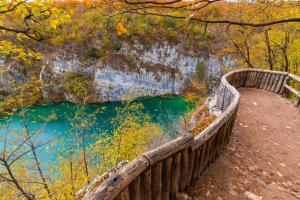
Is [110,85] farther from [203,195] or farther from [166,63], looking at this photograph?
[203,195]

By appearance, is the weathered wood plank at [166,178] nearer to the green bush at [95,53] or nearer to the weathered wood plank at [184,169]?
the weathered wood plank at [184,169]

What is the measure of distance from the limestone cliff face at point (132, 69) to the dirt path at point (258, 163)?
32.0m

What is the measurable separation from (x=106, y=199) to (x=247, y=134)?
515 cm

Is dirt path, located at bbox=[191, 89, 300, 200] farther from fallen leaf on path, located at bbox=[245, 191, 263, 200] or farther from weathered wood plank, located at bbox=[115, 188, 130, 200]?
weathered wood plank, located at bbox=[115, 188, 130, 200]

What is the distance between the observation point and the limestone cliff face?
38812mm

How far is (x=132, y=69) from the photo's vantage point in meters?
40.3

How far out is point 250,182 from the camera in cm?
384

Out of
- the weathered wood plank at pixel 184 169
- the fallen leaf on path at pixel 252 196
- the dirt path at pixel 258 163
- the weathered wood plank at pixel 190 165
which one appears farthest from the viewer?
the dirt path at pixel 258 163

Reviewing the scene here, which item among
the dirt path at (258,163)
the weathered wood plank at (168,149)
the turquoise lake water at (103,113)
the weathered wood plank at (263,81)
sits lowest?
the turquoise lake water at (103,113)

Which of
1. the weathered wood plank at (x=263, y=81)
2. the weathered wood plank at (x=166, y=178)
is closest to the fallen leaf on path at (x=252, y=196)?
the weathered wood plank at (x=166, y=178)

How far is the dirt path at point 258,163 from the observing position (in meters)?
3.57

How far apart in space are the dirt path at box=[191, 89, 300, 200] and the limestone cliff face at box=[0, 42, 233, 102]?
32.0m

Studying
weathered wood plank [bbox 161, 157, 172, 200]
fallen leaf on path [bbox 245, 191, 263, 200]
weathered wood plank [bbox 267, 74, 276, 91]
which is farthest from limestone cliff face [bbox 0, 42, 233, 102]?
weathered wood plank [bbox 161, 157, 172, 200]

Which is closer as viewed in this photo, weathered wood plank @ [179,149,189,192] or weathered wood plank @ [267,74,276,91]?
weathered wood plank @ [179,149,189,192]
